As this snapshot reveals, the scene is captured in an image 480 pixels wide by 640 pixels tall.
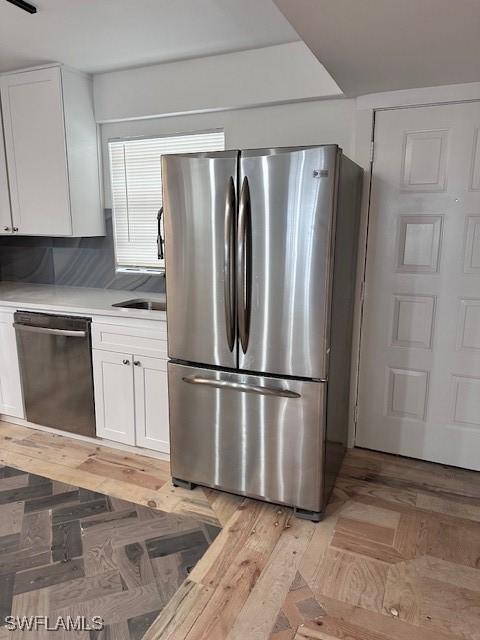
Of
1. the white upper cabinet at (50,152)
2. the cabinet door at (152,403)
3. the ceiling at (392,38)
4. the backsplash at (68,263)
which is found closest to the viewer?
the ceiling at (392,38)

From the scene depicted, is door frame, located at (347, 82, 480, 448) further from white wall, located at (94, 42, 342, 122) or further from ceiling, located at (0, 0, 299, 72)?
ceiling, located at (0, 0, 299, 72)

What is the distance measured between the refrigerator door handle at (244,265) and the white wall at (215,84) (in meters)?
0.96

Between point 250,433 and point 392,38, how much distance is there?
1786mm

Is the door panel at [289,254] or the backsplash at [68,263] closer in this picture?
the door panel at [289,254]

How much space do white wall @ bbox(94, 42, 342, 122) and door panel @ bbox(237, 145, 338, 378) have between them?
90 cm

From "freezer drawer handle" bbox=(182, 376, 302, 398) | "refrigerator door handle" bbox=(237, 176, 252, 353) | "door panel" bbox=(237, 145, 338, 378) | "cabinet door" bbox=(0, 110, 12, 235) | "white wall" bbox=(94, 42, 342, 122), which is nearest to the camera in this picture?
"door panel" bbox=(237, 145, 338, 378)

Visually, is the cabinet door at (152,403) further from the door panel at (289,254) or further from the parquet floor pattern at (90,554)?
the door panel at (289,254)

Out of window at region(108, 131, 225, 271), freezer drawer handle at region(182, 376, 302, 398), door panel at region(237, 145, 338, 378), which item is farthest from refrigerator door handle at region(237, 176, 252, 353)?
window at region(108, 131, 225, 271)

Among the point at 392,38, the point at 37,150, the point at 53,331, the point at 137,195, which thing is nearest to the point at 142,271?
the point at 137,195

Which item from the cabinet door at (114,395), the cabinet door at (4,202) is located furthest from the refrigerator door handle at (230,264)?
the cabinet door at (4,202)

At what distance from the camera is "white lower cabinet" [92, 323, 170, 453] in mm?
2604

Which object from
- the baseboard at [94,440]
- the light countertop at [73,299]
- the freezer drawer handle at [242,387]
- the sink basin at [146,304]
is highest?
the light countertop at [73,299]

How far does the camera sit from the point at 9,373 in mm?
Result: 3084

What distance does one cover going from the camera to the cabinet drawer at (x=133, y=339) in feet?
Answer: 8.41
